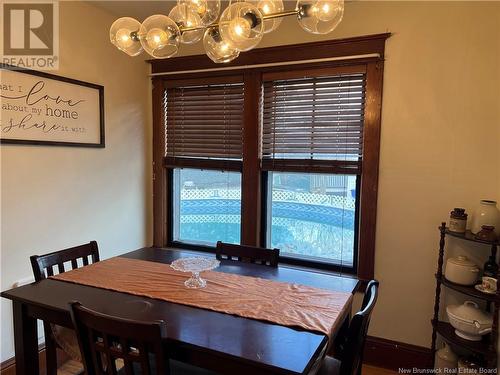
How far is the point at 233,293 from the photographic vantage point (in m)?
1.61

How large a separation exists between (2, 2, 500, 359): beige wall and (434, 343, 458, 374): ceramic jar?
210 mm

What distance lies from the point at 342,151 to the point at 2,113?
208 centimetres

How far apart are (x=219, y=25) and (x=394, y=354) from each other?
226 cm

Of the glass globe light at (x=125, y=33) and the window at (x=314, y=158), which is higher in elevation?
the glass globe light at (x=125, y=33)

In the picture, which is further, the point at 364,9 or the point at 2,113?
the point at 364,9

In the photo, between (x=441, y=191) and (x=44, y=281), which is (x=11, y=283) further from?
(x=441, y=191)

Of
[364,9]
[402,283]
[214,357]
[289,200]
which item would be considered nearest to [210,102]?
[289,200]

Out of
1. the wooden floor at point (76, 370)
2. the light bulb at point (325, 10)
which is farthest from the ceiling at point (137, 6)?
the wooden floor at point (76, 370)

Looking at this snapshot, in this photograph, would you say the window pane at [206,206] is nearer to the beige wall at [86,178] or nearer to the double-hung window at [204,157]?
the double-hung window at [204,157]

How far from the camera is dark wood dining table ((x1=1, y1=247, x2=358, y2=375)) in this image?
1.14 meters

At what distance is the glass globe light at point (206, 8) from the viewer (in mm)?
1458

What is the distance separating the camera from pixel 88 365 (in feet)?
4.26

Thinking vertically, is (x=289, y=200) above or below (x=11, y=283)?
above

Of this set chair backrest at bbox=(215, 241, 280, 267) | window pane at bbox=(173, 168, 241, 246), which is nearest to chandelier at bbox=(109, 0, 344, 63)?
chair backrest at bbox=(215, 241, 280, 267)
